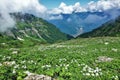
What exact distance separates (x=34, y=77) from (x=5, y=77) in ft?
9.62

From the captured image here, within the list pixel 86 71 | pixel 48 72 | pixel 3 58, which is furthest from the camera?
pixel 3 58

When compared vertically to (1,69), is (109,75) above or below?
below

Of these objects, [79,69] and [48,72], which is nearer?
[48,72]

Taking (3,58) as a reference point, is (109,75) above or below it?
below

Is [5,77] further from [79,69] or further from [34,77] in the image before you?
[79,69]

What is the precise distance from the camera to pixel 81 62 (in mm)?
29875

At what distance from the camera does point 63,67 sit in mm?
26547

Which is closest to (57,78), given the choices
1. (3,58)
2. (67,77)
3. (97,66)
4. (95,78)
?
(67,77)

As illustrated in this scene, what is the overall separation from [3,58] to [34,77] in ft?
43.6

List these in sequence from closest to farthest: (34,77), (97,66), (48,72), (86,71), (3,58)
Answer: (34,77) → (48,72) → (86,71) → (97,66) → (3,58)

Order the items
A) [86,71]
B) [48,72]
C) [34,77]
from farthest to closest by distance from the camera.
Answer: [86,71] < [48,72] < [34,77]

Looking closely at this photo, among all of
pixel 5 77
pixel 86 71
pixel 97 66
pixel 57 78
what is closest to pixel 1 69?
pixel 5 77

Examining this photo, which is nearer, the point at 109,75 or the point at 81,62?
the point at 109,75

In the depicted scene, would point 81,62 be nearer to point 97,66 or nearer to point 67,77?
point 97,66
